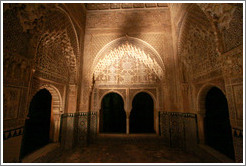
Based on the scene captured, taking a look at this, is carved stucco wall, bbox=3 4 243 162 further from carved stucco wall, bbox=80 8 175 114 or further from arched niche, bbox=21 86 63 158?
arched niche, bbox=21 86 63 158

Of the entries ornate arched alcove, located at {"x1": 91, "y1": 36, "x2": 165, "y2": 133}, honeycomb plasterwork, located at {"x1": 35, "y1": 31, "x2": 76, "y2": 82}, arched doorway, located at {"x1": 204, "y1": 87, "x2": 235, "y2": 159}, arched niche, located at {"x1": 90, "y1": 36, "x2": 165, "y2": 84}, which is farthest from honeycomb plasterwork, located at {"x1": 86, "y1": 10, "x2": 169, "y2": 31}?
arched doorway, located at {"x1": 204, "y1": 87, "x2": 235, "y2": 159}

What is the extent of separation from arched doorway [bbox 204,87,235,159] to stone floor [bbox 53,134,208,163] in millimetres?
671

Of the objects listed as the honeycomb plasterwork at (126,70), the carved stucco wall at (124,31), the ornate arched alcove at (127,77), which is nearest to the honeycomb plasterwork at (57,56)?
the carved stucco wall at (124,31)

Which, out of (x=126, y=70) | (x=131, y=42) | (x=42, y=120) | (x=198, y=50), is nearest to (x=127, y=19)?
(x=131, y=42)

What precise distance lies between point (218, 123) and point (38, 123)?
17.1 feet

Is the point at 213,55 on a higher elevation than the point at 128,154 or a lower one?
higher

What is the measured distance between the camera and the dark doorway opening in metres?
3.14

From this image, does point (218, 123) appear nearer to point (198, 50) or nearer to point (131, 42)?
point (198, 50)

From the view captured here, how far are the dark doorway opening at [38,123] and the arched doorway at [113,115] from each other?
2485 millimetres

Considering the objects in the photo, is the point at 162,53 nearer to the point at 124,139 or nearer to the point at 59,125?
the point at 124,139

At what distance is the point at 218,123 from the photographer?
10.3 ft

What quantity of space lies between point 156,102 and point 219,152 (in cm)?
248

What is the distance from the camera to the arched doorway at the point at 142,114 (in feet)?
18.6

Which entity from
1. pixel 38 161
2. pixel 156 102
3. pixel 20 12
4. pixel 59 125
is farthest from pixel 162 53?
pixel 38 161
